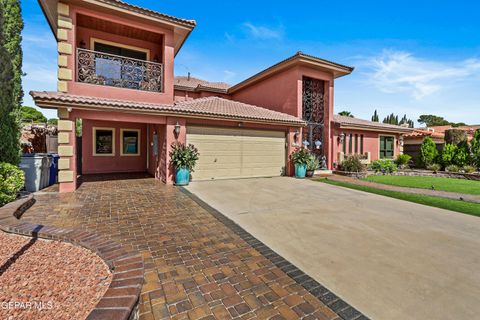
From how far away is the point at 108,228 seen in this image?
4484 millimetres

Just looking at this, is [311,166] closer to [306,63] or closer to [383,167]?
[306,63]

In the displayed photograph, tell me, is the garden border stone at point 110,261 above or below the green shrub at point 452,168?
below

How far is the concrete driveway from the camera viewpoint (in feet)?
8.36

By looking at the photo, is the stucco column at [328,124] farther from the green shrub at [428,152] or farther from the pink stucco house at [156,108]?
the green shrub at [428,152]

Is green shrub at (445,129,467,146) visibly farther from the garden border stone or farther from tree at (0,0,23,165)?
tree at (0,0,23,165)

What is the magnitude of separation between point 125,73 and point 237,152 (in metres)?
6.45

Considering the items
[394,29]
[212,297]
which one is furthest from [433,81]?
[212,297]

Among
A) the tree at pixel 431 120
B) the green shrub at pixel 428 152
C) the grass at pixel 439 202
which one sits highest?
the tree at pixel 431 120

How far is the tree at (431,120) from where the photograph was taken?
6164cm

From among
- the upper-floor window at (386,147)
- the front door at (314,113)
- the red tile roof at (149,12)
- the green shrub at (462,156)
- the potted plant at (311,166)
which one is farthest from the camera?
the upper-floor window at (386,147)

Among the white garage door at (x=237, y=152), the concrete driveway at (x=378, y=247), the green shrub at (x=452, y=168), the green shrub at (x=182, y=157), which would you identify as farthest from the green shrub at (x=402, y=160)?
the green shrub at (x=182, y=157)

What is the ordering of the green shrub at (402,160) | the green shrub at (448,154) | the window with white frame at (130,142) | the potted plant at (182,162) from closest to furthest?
the potted plant at (182,162) → the window with white frame at (130,142) → the green shrub at (448,154) → the green shrub at (402,160)

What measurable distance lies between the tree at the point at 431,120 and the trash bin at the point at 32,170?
268 ft

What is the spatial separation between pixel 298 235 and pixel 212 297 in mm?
2387
